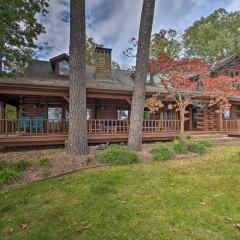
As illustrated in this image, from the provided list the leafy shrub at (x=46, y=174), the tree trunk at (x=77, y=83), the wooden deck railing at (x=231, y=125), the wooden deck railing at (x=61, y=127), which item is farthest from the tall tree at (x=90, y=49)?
the leafy shrub at (x=46, y=174)

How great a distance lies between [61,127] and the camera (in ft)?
43.6

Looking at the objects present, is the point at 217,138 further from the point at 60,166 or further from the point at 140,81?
the point at 60,166

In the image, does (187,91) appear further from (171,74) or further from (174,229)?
(174,229)

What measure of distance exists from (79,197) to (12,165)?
3.25m

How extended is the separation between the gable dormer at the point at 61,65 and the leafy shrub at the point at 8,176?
10.1 meters

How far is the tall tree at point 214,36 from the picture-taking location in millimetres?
32438

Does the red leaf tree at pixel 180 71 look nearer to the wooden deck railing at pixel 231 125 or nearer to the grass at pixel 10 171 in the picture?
the wooden deck railing at pixel 231 125

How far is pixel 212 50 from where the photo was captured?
108ft

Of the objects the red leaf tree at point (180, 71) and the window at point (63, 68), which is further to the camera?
the window at point (63, 68)

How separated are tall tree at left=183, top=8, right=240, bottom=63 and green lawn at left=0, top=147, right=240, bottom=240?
97.8 ft

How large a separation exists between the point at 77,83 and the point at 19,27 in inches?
283

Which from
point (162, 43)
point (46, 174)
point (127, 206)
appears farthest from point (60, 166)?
point (162, 43)

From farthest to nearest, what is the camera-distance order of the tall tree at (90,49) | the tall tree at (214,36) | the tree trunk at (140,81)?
1. the tall tree at (214,36)
2. the tall tree at (90,49)
3. the tree trunk at (140,81)

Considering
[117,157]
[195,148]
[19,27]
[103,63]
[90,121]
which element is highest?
[19,27]
